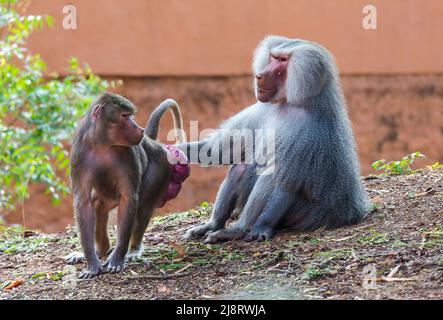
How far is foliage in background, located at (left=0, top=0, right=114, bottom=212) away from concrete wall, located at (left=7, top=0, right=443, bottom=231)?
1294 mm

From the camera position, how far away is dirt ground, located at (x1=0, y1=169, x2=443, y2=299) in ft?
14.7

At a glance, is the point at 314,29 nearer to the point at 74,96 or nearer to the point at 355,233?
the point at 74,96

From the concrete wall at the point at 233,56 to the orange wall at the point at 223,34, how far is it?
0.5 inches

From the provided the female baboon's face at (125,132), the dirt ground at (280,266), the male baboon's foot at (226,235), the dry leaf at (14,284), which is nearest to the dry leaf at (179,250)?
the dirt ground at (280,266)

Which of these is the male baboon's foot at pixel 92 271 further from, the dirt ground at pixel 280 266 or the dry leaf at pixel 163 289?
the dry leaf at pixel 163 289

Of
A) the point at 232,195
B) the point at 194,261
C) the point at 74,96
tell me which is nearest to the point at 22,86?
the point at 74,96

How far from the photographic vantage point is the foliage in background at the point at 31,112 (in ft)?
27.4

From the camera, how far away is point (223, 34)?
10.7 meters

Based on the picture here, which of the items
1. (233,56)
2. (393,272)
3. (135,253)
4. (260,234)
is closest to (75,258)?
(135,253)

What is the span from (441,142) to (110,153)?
7.39 m

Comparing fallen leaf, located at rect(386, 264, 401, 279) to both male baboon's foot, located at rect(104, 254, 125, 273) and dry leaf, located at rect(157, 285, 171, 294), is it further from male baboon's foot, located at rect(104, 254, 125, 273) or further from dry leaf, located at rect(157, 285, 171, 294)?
male baboon's foot, located at rect(104, 254, 125, 273)

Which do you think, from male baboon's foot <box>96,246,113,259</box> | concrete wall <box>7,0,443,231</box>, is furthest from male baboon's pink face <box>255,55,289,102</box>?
concrete wall <box>7,0,443,231</box>

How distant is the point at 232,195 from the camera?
6.14 meters

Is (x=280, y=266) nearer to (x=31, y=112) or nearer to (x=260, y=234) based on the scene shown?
(x=260, y=234)
